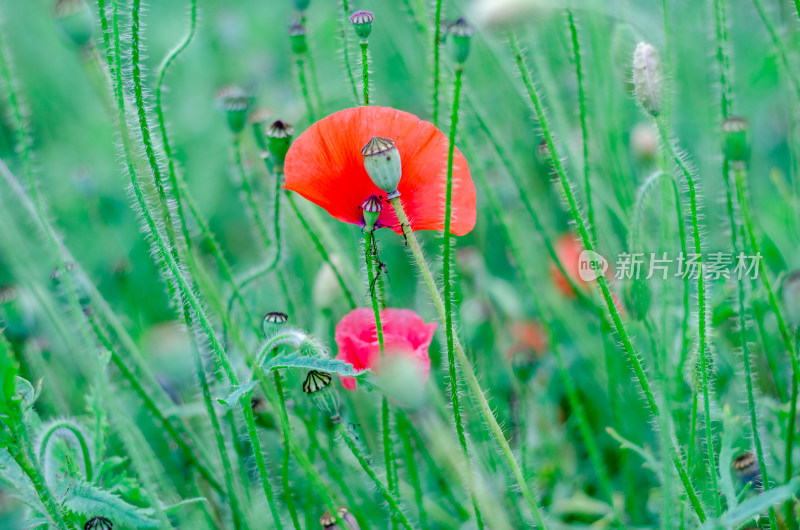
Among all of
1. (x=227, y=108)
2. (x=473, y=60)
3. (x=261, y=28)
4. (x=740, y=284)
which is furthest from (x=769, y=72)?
(x=261, y=28)

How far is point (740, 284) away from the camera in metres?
1.02

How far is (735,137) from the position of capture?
94cm

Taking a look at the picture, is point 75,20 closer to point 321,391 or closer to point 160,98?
point 160,98

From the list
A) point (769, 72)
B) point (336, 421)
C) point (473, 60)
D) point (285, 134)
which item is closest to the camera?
point (336, 421)

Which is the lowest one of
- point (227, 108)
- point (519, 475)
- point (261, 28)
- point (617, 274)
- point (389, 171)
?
point (519, 475)

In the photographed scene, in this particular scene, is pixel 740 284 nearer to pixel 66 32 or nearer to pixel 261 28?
pixel 66 32

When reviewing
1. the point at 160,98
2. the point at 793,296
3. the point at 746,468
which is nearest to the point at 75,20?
the point at 160,98

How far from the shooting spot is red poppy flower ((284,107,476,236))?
2.79ft

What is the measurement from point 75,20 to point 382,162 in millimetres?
446

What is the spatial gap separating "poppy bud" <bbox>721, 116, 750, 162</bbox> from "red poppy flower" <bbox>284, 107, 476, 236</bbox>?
36cm

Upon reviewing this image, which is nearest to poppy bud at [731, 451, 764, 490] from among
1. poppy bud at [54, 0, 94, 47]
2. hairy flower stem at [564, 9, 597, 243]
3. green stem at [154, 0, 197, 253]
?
hairy flower stem at [564, 9, 597, 243]

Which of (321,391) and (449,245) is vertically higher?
(449,245)

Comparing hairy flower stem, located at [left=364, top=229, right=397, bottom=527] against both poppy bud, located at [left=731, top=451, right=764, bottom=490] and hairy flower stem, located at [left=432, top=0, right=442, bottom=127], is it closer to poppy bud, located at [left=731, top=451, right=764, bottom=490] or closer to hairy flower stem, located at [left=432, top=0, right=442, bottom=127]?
hairy flower stem, located at [left=432, top=0, right=442, bottom=127]

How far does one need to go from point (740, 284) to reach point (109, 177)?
209 cm
